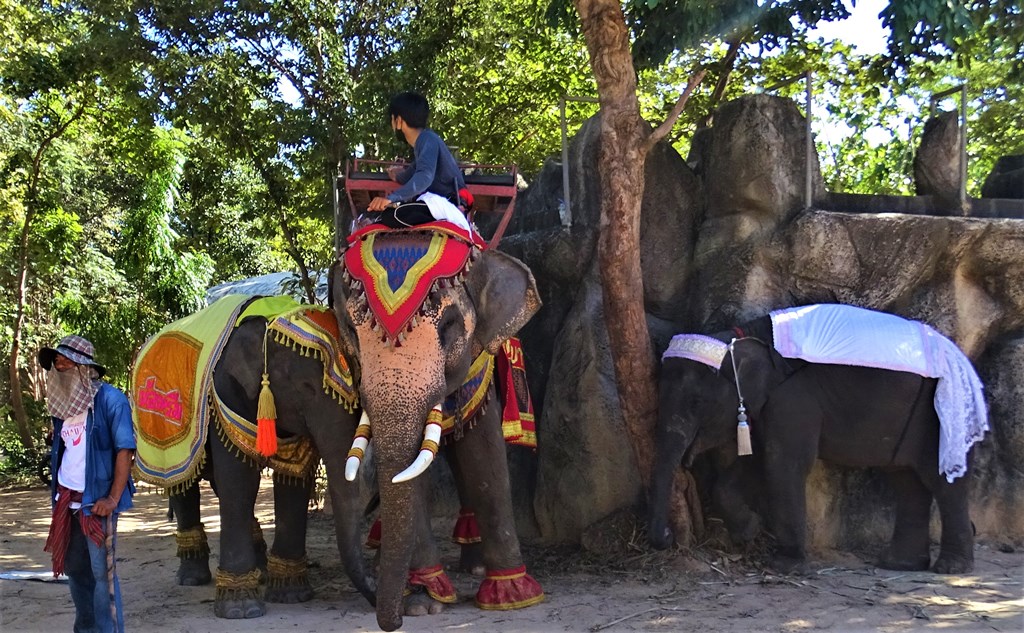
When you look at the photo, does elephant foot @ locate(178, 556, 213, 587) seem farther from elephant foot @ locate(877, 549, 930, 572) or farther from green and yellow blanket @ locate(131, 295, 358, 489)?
elephant foot @ locate(877, 549, 930, 572)

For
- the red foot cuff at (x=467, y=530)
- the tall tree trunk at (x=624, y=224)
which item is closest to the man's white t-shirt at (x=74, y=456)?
the red foot cuff at (x=467, y=530)

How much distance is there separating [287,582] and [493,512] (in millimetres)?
1370

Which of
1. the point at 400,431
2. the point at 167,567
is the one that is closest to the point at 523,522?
the point at 167,567

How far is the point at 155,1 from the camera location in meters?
9.16

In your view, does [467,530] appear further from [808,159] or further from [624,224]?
[808,159]

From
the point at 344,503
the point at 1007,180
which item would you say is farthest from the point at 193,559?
the point at 1007,180

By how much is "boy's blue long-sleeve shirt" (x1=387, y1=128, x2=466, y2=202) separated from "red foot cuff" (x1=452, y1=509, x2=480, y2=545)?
2.22 m

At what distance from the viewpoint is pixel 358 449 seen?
4887mm

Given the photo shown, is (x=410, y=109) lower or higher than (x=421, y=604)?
higher

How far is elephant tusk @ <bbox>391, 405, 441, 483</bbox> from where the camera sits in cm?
472

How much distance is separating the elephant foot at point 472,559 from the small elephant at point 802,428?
1370 millimetres

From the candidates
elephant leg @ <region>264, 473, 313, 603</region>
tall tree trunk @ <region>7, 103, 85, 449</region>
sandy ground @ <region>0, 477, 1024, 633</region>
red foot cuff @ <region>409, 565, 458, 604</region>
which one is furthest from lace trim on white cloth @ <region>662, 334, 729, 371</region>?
tall tree trunk @ <region>7, 103, 85, 449</region>

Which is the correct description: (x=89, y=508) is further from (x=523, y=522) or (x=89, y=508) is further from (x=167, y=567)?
(x=523, y=522)

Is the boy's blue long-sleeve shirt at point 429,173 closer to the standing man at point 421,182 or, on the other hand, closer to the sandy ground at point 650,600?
the standing man at point 421,182
